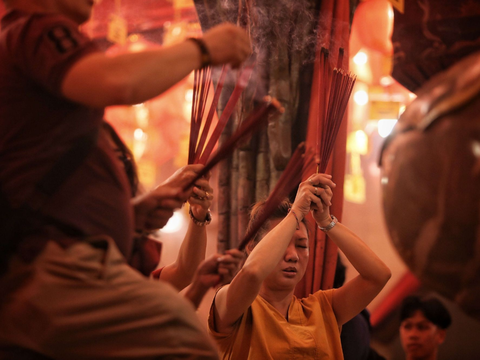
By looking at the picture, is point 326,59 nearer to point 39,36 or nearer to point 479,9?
point 479,9

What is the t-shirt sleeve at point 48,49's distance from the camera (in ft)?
2.52

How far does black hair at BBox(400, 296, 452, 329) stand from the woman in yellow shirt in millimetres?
748

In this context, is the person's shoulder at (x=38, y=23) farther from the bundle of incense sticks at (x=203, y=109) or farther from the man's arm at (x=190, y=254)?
the man's arm at (x=190, y=254)

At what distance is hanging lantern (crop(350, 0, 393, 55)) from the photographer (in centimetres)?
271

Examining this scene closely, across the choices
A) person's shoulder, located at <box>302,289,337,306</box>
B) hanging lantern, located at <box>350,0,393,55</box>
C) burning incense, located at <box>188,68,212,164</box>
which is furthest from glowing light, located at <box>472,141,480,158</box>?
hanging lantern, located at <box>350,0,393,55</box>

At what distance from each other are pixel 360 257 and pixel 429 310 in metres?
0.85

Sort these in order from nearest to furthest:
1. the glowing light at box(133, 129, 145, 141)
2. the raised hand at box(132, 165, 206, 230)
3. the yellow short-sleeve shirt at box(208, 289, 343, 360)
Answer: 1. the raised hand at box(132, 165, 206, 230)
2. the yellow short-sleeve shirt at box(208, 289, 343, 360)
3. the glowing light at box(133, 129, 145, 141)

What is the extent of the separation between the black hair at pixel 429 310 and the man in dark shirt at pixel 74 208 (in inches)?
69.2

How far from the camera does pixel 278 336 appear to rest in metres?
1.56

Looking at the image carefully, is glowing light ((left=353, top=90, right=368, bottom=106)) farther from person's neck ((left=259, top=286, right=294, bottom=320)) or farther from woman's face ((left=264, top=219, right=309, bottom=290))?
person's neck ((left=259, top=286, right=294, bottom=320))

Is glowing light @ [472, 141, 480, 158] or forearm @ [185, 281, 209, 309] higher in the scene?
glowing light @ [472, 141, 480, 158]

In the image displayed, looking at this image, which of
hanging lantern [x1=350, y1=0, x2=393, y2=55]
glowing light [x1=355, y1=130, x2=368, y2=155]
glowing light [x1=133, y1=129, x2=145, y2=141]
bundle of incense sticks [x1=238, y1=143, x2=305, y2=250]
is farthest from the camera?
glowing light [x1=133, y1=129, x2=145, y2=141]

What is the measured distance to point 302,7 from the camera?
2.04 meters

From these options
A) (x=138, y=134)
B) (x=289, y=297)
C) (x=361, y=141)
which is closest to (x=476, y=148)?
(x=289, y=297)
